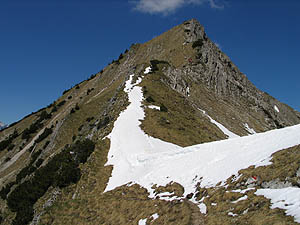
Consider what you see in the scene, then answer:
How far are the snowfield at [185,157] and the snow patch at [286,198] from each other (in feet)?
1.21

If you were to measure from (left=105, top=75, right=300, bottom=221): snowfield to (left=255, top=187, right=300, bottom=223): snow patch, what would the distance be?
368 mm

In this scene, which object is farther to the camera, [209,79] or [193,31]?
[193,31]

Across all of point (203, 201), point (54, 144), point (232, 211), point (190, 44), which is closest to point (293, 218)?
point (232, 211)

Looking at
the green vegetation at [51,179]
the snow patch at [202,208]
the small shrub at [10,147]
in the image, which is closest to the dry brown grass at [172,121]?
the green vegetation at [51,179]

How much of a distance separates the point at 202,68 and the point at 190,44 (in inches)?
534

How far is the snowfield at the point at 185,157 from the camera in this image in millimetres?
15633

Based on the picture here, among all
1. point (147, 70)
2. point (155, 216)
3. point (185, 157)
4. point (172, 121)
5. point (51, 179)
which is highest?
point (147, 70)

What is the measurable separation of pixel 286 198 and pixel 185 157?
1207 centimetres

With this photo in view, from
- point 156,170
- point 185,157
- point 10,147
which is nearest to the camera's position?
point 185,157

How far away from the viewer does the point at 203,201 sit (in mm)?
13555

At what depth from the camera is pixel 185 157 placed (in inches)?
859

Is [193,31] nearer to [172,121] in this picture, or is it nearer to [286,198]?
[172,121]

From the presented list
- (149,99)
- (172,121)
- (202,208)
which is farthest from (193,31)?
(202,208)

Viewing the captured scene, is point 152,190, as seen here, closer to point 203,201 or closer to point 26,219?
point 203,201
